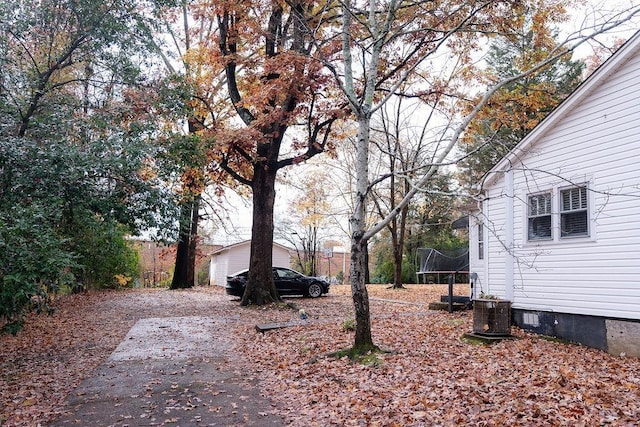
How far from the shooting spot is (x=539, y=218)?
30.5 feet

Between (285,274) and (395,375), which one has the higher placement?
(285,274)

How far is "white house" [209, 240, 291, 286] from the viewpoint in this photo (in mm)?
30438

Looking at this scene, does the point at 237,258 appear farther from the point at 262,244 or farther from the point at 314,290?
the point at 262,244

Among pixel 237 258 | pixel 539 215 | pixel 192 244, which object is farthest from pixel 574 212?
pixel 237 258

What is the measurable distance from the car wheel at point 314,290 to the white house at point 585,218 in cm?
1073

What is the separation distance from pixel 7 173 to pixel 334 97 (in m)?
9.64

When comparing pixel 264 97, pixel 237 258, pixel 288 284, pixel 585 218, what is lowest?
pixel 288 284

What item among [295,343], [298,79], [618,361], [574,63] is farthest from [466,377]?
[574,63]

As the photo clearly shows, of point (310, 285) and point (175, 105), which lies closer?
point (175, 105)

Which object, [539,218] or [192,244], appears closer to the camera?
[539,218]

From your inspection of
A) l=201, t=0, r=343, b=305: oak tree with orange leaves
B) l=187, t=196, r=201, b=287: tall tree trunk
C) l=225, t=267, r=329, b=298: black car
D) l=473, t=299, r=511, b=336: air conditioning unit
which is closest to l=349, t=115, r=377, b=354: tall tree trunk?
l=473, t=299, r=511, b=336: air conditioning unit

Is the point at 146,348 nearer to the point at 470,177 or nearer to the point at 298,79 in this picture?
the point at 298,79

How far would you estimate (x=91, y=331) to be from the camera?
11.3 meters

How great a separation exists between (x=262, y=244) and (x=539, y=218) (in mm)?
9137
